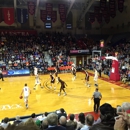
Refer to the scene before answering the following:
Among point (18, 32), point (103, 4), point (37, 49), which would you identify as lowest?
point (37, 49)

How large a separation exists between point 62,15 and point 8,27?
1139cm

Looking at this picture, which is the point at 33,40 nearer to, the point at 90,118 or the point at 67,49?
the point at 67,49

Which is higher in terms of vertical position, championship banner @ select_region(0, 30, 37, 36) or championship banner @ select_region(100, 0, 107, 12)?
championship banner @ select_region(100, 0, 107, 12)

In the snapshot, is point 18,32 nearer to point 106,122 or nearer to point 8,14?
point 8,14

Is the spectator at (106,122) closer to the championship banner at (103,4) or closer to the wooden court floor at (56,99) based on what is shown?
the wooden court floor at (56,99)

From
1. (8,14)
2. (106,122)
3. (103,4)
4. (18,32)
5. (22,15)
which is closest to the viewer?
(106,122)

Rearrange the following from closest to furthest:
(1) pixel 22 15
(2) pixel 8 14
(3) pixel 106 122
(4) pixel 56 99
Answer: (3) pixel 106 122 < (4) pixel 56 99 < (2) pixel 8 14 < (1) pixel 22 15

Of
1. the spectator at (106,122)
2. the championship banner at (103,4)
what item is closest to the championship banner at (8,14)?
the championship banner at (103,4)

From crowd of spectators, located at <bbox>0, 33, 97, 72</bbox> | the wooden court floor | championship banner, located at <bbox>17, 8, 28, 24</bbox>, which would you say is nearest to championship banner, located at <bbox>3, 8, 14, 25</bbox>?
championship banner, located at <bbox>17, 8, 28, 24</bbox>

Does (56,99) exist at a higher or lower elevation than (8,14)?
lower

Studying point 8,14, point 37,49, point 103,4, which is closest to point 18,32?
point 37,49

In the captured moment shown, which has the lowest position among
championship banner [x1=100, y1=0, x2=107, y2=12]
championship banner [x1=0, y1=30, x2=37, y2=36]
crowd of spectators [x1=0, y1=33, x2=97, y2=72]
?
crowd of spectators [x1=0, y1=33, x2=97, y2=72]

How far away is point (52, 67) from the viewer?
28.0m

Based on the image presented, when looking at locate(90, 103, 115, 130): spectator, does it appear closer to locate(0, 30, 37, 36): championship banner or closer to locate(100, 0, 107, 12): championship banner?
locate(100, 0, 107, 12): championship banner
